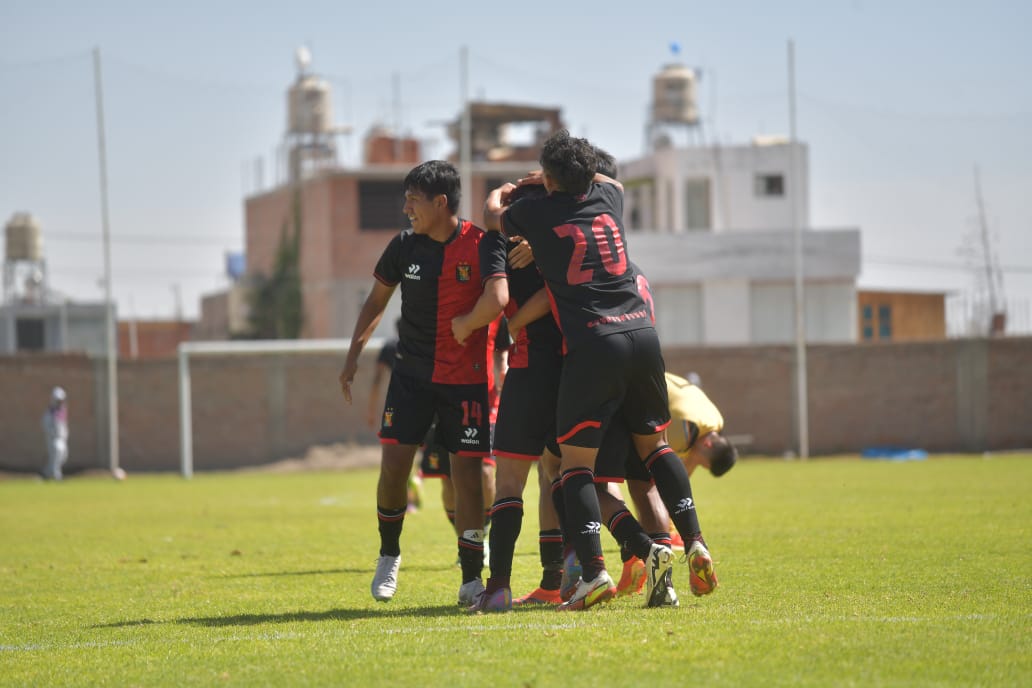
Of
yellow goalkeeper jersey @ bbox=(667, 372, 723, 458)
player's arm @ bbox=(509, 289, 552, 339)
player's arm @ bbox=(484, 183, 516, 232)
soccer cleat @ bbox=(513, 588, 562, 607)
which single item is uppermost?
player's arm @ bbox=(484, 183, 516, 232)

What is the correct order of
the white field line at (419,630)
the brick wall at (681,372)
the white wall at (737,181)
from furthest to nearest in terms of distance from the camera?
the white wall at (737,181) → the brick wall at (681,372) → the white field line at (419,630)

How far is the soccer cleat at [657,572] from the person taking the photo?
21.5 ft

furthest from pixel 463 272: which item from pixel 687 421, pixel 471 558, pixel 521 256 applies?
pixel 687 421

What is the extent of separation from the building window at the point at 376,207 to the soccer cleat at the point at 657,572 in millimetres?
50148

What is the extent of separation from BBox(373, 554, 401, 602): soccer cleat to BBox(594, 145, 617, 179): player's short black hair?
2.38 m

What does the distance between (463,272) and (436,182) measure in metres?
0.50

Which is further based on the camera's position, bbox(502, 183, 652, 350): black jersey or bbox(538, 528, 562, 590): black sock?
bbox(538, 528, 562, 590): black sock

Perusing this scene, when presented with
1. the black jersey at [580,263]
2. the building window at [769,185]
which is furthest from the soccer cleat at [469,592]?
the building window at [769,185]

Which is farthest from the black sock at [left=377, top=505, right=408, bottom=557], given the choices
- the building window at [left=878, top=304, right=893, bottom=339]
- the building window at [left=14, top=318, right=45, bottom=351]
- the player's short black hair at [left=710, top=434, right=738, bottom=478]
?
the building window at [left=14, top=318, right=45, bottom=351]

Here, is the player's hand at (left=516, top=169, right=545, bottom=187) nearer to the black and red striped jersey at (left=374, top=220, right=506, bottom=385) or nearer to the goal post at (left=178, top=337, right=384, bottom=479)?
the black and red striped jersey at (left=374, top=220, right=506, bottom=385)

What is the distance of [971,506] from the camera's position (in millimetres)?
13578

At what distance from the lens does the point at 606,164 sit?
7.34 meters

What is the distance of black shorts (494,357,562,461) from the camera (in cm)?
689

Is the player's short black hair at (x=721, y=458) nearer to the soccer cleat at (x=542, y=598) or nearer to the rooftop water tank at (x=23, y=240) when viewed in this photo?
the soccer cleat at (x=542, y=598)
